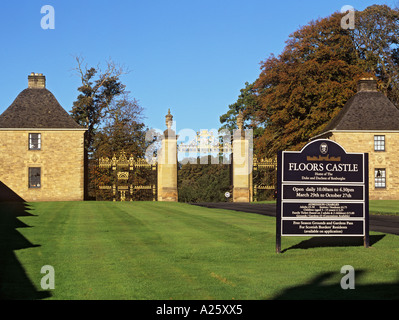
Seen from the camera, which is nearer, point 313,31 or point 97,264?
point 97,264

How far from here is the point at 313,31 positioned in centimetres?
5031

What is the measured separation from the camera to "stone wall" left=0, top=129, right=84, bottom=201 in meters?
41.2

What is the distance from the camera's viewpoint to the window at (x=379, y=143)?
43156mm

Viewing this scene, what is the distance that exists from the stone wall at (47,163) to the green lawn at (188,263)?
82.7 ft

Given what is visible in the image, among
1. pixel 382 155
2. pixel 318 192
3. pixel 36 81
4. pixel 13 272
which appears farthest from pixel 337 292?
pixel 36 81

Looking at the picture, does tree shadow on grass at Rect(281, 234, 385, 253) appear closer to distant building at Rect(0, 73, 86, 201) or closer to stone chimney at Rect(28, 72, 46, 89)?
distant building at Rect(0, 73, 86, 201)

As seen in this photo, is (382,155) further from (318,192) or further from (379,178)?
(318,192)

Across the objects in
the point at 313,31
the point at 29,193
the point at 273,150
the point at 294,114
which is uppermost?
the point at 313,31

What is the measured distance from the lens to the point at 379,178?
43.3 metres

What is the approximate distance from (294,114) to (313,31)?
801 centimetres

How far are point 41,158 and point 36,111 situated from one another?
4140 mm

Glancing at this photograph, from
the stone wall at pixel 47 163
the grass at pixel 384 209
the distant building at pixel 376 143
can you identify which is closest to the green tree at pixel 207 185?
the distant building at pixel 376 143
